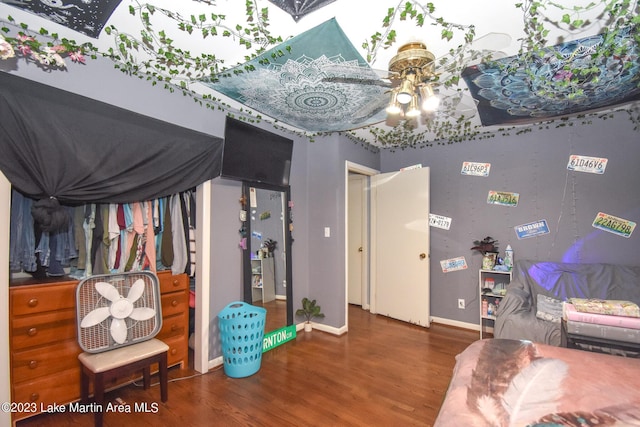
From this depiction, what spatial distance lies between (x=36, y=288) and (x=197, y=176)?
1.22 meters

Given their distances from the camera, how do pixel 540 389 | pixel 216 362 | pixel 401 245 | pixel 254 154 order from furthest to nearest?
pixel 401 245, pixel 254 154, pixel 216 362, pixel 540 389

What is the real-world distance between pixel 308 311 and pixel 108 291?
6.84 feet

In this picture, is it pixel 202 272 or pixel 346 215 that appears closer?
pixel 202 272

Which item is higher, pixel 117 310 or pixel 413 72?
pixel 413 72

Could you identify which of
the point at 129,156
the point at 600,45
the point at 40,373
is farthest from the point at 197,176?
the point at 600,45

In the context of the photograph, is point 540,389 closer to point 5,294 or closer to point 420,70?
point 420,70

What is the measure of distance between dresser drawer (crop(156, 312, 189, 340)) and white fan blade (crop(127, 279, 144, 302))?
15.7 inches

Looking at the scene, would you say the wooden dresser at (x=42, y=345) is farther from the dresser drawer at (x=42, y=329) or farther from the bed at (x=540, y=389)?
the bed at (x=540, y=389)

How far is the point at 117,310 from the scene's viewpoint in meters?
2.03

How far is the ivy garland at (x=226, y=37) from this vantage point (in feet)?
5.12

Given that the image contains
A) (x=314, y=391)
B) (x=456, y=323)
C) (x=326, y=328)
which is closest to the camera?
(x=314, y=391)

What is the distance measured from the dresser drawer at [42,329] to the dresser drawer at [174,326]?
583mm

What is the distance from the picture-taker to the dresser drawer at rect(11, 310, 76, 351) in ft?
5.84

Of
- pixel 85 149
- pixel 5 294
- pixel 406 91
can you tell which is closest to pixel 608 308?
pixel 406 91
